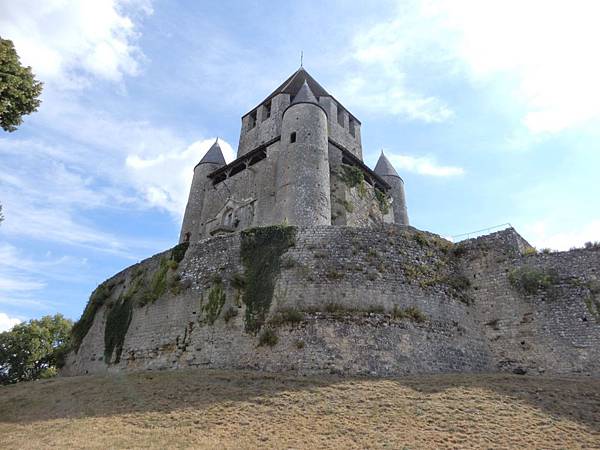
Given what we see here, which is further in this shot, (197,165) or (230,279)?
(197,165)

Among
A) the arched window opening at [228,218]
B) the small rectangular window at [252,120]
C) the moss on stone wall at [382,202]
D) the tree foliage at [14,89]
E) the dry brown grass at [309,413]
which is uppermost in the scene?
the small rectangular window at [252,120]

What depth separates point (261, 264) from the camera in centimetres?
1505

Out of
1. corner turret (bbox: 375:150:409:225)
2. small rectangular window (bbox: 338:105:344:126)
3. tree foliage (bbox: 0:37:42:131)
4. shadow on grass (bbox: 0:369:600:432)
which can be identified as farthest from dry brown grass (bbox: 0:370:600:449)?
small rectangular window (bbox: 338:105:344:126)

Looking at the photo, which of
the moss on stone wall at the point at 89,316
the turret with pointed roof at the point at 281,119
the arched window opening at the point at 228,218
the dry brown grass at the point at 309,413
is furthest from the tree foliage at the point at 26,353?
the dry brown grass at the point at 309,413

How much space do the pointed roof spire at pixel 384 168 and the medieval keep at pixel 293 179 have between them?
0.35 feet

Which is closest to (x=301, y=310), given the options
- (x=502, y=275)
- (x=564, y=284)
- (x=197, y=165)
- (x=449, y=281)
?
(x=449, y=281)

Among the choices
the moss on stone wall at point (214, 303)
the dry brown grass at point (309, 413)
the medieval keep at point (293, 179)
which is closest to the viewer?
the dry brown grass at point (309, 413)

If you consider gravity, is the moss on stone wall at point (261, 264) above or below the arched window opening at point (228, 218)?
below

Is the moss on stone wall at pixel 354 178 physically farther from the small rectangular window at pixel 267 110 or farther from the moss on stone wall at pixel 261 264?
the moss on stone wall at pixel 261 264

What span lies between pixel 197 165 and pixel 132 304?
14481 mm

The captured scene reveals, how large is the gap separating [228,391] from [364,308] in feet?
16.6

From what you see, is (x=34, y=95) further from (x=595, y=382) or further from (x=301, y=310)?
(x=595, y=382)

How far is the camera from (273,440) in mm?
8008

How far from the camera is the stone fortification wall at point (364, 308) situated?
12.9 m
